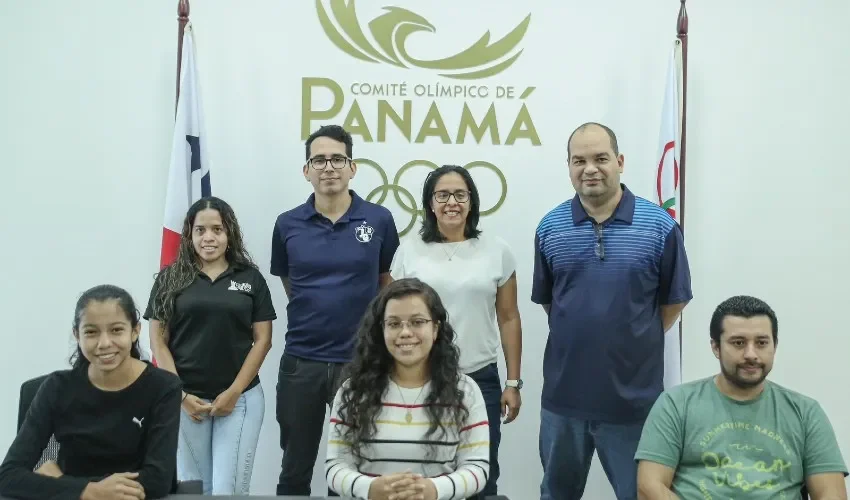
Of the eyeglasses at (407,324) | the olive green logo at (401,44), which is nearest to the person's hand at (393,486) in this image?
the eyeglasses at (407,324)

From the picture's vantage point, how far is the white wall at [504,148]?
380 centimetres

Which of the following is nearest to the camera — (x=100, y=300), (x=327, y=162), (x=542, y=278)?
(x=100, y=300)

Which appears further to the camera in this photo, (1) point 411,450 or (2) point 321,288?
(2) point 321,288

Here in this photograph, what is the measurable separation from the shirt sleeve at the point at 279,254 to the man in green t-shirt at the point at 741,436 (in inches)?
65.5

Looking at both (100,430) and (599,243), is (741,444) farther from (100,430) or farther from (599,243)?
(100,430)

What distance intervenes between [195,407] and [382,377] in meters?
1.02

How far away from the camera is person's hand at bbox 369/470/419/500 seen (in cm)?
197

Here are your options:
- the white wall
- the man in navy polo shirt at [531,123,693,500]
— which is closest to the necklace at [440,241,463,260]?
the man in navy polo shirt at [531,123,693,500]

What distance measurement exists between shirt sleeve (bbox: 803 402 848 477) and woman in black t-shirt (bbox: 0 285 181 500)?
1812mm

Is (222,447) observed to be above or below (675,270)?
below

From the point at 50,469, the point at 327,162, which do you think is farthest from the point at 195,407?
the point at 327,162

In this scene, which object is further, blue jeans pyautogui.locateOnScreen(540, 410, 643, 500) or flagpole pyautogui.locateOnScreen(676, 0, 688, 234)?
flagpole pyautogui.locateOnScreen(676, 0, 688, 234)

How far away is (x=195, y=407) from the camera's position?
2883mm

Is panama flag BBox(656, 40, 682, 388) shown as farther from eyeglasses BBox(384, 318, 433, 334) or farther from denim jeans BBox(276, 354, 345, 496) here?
eyeglasses BBox(384, 318, 433, 334)
